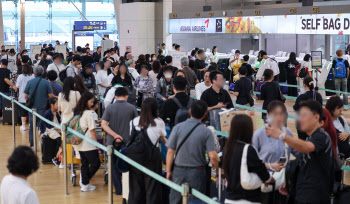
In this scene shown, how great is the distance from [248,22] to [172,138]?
14682mm

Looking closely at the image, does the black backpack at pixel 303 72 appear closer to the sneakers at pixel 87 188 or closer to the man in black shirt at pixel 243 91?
the man in black shirt at pixel 243 91

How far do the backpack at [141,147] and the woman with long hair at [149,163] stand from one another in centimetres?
3

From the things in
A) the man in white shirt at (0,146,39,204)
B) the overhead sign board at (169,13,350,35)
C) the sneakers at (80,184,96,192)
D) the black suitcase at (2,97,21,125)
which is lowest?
the sneakers at (80,184,96,192)

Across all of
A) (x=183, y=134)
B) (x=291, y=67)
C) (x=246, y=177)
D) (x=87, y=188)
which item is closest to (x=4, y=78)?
(x=87, y=188)

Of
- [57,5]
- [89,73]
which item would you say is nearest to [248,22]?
[89,73]

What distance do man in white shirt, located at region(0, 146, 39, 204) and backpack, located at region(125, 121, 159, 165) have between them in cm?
220

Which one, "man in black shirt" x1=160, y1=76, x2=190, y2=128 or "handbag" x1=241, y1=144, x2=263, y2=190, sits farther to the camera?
"man in black shirt" x1=160, y1=76, x2=190, y2=128

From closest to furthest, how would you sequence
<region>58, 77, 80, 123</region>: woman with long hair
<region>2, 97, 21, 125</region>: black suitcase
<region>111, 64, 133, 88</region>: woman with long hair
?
1. <region>58, 77, 80, 123</region>: woman with long hair
2. <region>111, 64, 133, 88</region>: woman with long hair
3. <region>2, 97, 21, 125</region>: black suitcase

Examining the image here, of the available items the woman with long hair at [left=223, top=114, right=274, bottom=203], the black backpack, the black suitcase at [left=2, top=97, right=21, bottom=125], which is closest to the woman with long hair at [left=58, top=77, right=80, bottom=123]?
the woman with long hair at [left=223, top=114, right=274, bottom=203]

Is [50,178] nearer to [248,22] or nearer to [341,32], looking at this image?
[341,32]

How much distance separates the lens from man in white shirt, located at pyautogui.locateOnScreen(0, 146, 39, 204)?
3.81 meters

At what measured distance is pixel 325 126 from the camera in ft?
17.5

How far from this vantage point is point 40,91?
10.1m

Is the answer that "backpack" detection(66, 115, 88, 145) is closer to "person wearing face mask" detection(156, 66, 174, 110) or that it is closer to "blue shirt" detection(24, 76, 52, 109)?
"person wearing face mask" detection(156, 66, 174, 110)
